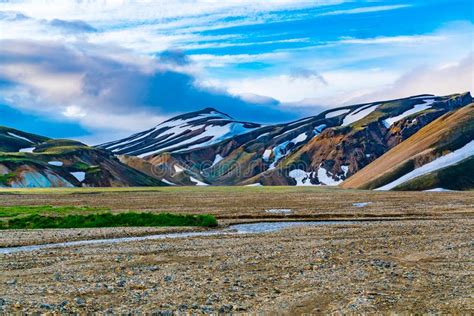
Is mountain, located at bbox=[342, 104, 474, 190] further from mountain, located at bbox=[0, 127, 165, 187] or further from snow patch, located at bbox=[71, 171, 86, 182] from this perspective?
snow patch, located at bbox=[71, 171, 86, 182]

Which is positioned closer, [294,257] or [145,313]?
[145,313]

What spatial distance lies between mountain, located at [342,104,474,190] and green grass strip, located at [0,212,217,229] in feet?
253

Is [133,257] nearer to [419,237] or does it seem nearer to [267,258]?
[267,258]

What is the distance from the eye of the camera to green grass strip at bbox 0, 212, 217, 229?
4700 cm

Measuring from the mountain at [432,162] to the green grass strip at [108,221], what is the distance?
253ft

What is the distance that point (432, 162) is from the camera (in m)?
129

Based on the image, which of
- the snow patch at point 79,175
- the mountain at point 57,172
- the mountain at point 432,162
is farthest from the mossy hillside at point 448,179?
the snow patch at point 79,175

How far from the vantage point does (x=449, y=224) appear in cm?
4278

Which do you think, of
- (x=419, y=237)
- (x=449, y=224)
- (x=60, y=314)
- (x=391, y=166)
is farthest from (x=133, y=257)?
(x=391, y=166)

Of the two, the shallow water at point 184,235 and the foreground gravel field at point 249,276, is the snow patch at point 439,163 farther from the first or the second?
the foreground gravel field at point 249,276

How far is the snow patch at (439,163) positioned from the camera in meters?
124

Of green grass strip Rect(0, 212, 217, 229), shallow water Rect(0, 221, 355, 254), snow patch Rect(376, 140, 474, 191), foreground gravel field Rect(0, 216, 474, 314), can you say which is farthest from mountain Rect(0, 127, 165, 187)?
foreground gravel field Rect(0, 216, 474, 314)

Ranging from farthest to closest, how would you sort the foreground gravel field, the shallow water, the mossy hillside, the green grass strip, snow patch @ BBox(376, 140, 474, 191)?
snow patch @ BBox(376, 140, 474, 191), the mossy hillside, the green grass strip, the shallow water, the foreground gravel field

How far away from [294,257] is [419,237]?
11.0 m
